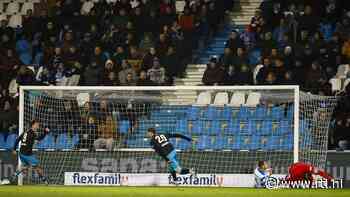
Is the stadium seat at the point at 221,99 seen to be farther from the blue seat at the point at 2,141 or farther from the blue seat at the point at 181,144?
the blue seat at the point at 2,141

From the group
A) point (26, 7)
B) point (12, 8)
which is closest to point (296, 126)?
point (26, 7)

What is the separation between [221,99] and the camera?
57.6 ft

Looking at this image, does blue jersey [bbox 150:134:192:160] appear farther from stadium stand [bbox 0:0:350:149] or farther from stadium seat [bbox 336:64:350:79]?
stadium seat [bbox 336:64:350:79]

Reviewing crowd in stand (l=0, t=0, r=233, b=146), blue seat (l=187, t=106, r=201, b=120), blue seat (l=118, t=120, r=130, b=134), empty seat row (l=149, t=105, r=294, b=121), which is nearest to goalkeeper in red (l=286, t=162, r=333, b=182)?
empty seat row (l=149, t=105, r=294, b=121)

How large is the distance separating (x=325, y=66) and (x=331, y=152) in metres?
2.14

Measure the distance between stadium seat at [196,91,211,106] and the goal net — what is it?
20mm

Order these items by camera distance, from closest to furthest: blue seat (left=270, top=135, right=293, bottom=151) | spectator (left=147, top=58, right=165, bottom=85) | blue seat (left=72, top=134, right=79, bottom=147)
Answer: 1. blue seat (left=270, top=135, right=293, bottom=151)
2. blue seat (left=72, top=134, right=79, bottom=147)
3. spectator (left=147, top=58, right=165, bottom=85)

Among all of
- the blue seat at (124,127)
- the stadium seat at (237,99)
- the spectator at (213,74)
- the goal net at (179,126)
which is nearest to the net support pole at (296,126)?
the goal net at (179,126)

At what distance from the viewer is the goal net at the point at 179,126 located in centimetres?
1697

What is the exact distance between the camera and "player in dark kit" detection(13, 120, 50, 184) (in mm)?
17391

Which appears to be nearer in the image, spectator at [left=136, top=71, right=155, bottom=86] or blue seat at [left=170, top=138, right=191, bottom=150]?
blue seat at [left=170, top=138, right=191, bottom=150]

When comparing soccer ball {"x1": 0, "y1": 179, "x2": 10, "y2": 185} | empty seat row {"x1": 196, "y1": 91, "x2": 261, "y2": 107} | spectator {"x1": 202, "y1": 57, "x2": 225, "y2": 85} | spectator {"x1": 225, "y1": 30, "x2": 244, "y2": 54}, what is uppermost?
spectator {"x1": 225, "y1": 30, "x2": 244, "y2": 54}

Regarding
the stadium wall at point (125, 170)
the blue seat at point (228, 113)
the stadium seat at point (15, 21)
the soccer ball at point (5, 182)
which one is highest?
the stadium seat at point (15, 21)

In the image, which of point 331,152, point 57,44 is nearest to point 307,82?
point 331,152
